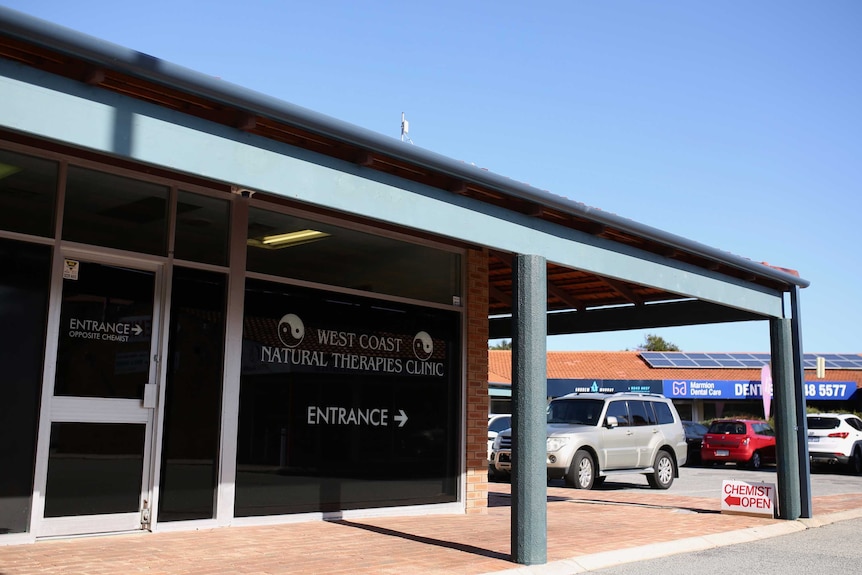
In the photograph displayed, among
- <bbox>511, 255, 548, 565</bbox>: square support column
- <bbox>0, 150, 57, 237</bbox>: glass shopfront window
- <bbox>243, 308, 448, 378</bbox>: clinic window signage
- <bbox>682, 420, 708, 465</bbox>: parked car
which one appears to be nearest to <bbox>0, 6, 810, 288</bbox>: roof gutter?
<bbox>511, 255, 548, 565</bbox>: square support column

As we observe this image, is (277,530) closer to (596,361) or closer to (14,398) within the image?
(14,398)

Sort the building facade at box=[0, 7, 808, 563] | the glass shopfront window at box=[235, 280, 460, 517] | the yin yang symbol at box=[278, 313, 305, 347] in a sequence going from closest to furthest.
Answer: the building facade at box=[0, 7, 808, 563] → the glass shopfront window at box=[235, 280, 460, 517] → the yin yang symbol at box=[278, 313, 305, 347]

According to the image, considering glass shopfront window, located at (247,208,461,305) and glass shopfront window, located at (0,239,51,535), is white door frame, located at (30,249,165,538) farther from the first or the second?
glass shopfront window, located at (247,208,461,305)

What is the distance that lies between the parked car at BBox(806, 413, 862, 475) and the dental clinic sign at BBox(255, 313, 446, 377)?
16565mm

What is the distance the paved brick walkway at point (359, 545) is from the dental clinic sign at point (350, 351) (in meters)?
1.84

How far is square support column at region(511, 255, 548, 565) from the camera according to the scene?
780 centimetres

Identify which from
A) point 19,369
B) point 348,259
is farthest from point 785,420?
point 19,369

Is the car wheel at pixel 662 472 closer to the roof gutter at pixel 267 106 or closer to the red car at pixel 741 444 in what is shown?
the red car at pixel 741 444

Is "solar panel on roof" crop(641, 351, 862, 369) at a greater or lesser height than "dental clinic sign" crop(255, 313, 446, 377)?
greater

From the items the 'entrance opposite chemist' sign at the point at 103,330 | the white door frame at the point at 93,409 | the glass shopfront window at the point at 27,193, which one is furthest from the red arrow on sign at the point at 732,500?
the glass shopfront window at the point at 27,193

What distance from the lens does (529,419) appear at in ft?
26.3

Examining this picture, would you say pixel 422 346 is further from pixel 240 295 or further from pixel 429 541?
pixel 429 541

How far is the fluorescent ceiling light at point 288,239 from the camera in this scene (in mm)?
9680

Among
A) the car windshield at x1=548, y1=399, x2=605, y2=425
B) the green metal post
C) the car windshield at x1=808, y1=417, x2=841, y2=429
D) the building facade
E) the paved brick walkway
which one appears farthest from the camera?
the car windshield at x1=808, y1=417, x2=841, y2=429
